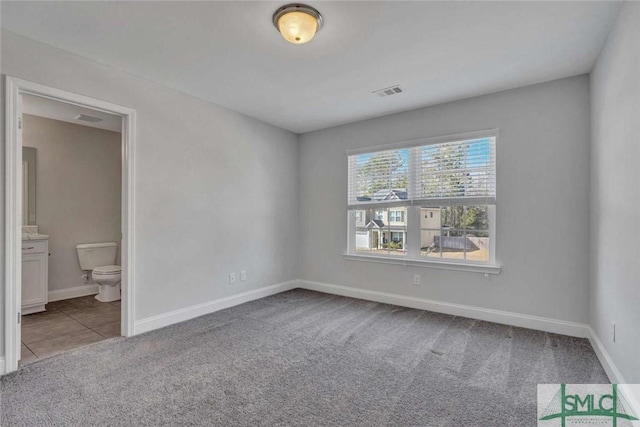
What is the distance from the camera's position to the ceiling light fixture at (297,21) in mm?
2076

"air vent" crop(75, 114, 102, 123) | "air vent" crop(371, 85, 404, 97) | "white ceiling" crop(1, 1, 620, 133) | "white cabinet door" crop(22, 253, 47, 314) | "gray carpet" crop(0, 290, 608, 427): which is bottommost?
"gray carpet" crop(0, 290, 608, 427)

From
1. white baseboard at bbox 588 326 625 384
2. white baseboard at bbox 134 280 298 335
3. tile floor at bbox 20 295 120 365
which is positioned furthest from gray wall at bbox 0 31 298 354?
white baseboard at bbox 588 326 625 384

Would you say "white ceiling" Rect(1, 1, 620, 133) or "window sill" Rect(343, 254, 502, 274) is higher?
"white ceiling" Rect(1, 1, 620, 133)

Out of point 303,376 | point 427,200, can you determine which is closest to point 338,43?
→ point 427,200

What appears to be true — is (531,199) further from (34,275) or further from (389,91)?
(34,275)

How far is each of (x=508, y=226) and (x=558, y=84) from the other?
4.91 ft

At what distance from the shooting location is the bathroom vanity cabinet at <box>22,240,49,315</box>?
3826 millimetres

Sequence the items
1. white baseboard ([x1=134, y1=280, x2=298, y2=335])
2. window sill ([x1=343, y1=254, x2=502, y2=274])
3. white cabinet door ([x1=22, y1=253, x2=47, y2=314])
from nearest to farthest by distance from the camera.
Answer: white baseboard ([x1=134, y1=280, x2=298, y2=335]) → window sill ([x1=343, y1=254, x2=502, y2=274]) → white cabinet door ([x1=22, y1=253, x2=47, y2=314])

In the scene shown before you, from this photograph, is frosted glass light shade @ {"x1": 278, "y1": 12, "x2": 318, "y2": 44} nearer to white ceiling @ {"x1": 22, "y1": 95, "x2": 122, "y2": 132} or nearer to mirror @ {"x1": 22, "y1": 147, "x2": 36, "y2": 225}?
white ceiling @ {"x1": 22, "y1": 95, "x2": 122, "y2": 132}

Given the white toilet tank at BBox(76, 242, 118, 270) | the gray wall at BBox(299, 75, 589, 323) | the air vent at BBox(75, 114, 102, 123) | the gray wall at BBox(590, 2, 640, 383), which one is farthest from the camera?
the white toilet tank at BBox(76, 242, 118, 270)

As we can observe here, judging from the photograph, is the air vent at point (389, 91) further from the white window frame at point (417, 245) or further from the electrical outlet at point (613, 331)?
the electrical outlet at point (613, 331)

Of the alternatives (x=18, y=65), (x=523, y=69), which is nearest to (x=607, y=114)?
(x=523, y=69)

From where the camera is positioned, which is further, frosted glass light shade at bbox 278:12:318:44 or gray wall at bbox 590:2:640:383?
frosted glass light shade at bbox 278:12:318:44

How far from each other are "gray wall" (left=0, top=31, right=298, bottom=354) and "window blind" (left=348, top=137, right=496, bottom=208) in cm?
132
